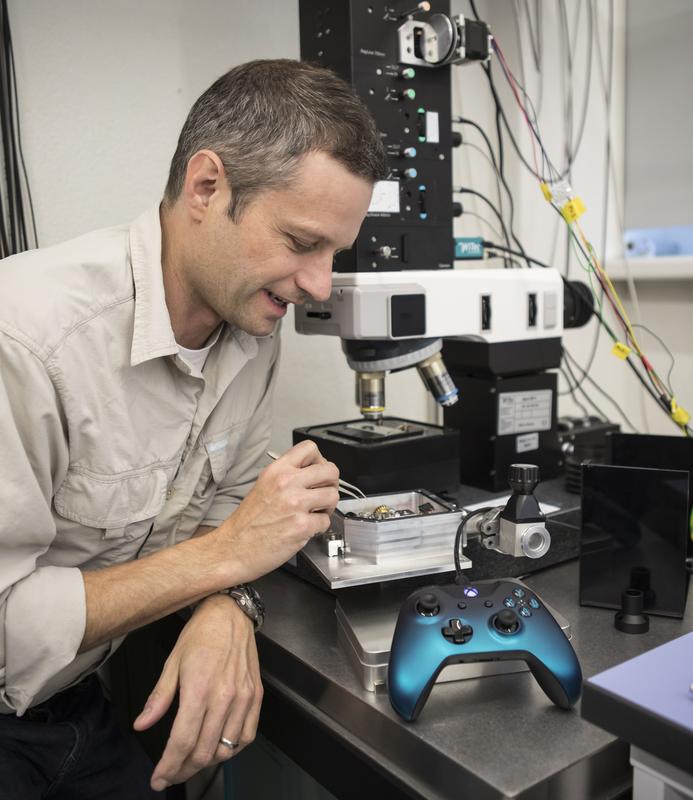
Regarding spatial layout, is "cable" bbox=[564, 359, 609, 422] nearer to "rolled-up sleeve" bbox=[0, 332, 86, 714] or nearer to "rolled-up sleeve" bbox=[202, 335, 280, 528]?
"rolled-up sleeve" bbox=[202, 335, 280, 528]

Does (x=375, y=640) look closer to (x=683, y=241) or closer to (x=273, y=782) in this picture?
(x=273, y=782)

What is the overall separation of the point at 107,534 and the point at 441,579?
0.45 m

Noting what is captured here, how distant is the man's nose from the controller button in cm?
47

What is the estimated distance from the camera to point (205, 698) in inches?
34.2

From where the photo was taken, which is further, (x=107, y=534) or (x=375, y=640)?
(x=107, y=534)

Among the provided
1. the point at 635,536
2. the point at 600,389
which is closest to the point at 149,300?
the point at 635,536

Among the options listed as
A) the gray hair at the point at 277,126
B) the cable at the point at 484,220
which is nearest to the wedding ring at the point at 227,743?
the gray hair at the point at 277,126

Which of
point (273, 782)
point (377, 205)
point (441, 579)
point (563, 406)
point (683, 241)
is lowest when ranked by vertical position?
point (273, 782)

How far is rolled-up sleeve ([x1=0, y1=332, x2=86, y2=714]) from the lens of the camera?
843mm

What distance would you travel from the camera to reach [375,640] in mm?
846

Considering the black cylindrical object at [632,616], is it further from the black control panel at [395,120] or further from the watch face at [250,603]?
the black control panel at [395,120]

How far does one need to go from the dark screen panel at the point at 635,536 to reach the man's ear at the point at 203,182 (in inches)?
23.7

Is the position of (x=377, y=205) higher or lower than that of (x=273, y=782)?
→ higher

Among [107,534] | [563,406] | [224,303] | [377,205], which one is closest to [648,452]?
[377,205]
